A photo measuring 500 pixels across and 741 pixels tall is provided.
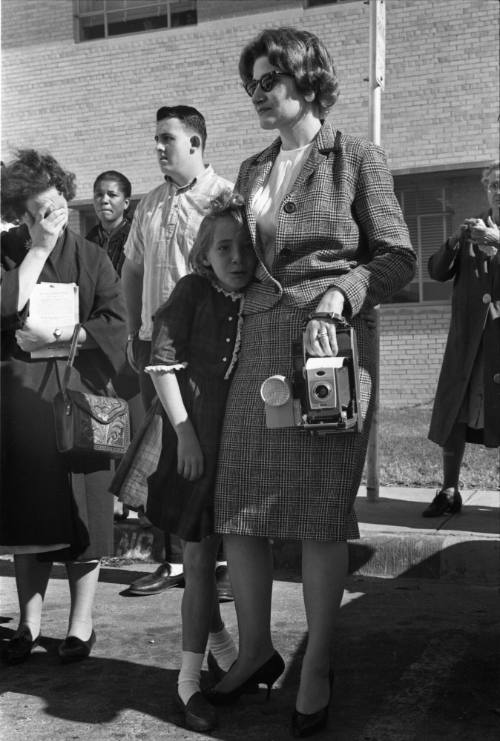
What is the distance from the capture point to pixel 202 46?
14.6 meters

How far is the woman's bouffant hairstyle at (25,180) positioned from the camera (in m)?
3.97

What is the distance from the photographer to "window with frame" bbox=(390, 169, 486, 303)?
13844mm

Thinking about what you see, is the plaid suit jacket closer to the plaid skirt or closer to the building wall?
the plaid skirt

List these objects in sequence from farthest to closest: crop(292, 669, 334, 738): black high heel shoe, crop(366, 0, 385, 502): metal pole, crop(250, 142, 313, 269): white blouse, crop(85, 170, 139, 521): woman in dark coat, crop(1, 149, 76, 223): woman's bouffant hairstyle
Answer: crop(366, 0, 385, 502): metal pole, crop(85, 170, 139, 521): woman in dark coat, crop(1, 149, 76, 223): woman's bouffant hairstyle, crop(250, 142, 313, 269): white blouse, crop(292, 669, 334, 738): black high heel shoe

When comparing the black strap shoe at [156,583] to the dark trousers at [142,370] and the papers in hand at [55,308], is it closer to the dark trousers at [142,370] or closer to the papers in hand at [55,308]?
the dark trousers at [142,370]

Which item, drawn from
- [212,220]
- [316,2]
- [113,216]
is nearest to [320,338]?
[212,220]

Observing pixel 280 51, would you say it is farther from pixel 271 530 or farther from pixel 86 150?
pixel 86 150

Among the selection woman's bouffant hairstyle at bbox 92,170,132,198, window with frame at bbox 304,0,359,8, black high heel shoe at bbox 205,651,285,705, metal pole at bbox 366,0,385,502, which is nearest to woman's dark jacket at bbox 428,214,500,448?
metal pole at bbox 366,0,385,502

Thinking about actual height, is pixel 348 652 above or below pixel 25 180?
below

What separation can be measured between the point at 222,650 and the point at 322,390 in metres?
1.20

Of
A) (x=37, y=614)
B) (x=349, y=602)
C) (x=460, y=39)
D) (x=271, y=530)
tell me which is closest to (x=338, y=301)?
(x=271, y=530)

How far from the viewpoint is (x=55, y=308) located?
389cm

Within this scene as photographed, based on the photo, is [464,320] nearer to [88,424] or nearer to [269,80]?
[88,424]

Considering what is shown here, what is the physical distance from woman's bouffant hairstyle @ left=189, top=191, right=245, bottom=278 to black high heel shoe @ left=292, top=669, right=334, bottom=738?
140 cm
